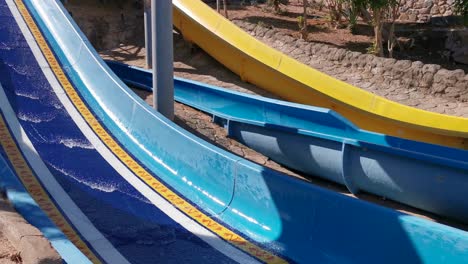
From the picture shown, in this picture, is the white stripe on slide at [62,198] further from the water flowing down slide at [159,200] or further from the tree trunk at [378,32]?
the tree trunk at [378,32]

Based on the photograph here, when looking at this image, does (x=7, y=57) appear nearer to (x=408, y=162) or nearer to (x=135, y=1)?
(x=135, y=1)

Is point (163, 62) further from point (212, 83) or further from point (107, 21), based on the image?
point (107, 21)

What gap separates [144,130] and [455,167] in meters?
2.70

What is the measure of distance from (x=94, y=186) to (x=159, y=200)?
51 cm

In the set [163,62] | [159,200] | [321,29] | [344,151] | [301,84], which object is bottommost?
[159,200]

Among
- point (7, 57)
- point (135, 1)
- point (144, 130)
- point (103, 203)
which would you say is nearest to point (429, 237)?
point (103, 203)

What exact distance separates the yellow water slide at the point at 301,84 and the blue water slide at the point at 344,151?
131 cm

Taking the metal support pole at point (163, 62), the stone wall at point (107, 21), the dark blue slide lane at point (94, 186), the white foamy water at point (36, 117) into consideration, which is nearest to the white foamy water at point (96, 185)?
the dark blue slide lane at point (94, 186)

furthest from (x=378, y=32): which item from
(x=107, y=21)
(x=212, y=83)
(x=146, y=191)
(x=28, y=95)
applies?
(x=146, y=191)

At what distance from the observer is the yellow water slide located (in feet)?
21.0

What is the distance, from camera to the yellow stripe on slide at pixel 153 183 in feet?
11.9

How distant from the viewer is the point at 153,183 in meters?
4.49

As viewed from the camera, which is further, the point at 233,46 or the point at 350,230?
the point at 233,46

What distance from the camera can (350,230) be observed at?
3.30 metres
